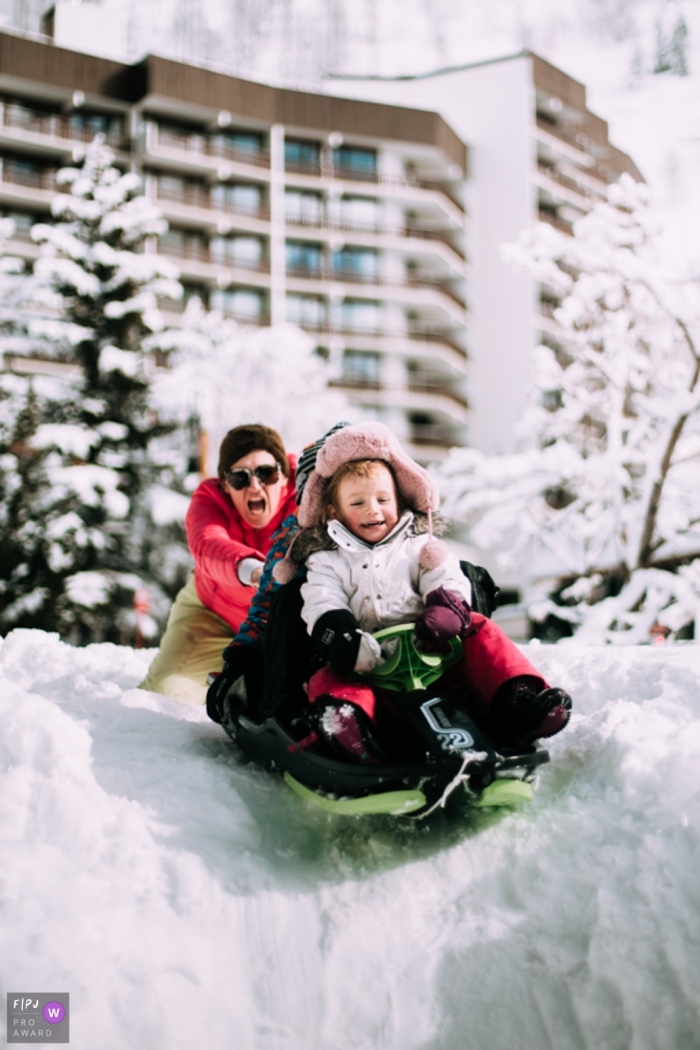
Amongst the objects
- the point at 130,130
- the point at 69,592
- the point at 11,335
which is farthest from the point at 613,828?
the point at 130,130

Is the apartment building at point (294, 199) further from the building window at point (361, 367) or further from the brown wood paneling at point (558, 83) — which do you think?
the brown wood paneling at point (558, 83)

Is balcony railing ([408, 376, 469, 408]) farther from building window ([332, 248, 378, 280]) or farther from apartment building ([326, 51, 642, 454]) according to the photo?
building window ([332, 248, 378, 280])

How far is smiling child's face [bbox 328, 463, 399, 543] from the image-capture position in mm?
3229

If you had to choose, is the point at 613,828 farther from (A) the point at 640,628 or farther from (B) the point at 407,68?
(B) the point at 407,68

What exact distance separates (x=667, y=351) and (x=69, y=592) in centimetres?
1201

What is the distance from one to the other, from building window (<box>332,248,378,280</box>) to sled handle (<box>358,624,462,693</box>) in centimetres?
3960

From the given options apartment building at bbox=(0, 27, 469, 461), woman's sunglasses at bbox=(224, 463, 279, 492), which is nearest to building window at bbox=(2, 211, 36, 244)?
apartment building at bbox=(0, 27, 469, 461)

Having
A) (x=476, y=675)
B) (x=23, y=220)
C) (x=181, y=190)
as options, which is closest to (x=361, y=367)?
(x=181, y=190)

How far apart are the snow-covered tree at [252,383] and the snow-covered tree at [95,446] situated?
151cm

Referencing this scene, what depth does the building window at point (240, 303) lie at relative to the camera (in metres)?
38.8

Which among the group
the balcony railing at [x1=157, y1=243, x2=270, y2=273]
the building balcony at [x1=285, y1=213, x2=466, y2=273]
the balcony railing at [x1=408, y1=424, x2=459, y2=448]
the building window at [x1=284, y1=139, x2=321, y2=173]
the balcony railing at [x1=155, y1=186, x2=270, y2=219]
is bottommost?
the balcony railing at [x1=408, y1=424, x2=459, y2=448]

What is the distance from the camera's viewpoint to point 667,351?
36.6 ft

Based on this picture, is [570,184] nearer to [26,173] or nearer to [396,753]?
[26,173]

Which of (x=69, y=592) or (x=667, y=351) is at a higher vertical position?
(x=667, y=351)
